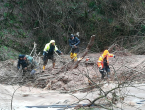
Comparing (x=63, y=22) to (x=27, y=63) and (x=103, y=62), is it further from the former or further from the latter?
(x=103, y=62)

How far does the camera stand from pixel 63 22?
18188 mm

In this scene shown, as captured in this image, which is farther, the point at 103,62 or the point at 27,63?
the point at 27,63

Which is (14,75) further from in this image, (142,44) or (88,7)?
(88,7)

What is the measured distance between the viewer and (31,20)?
60.6 feet

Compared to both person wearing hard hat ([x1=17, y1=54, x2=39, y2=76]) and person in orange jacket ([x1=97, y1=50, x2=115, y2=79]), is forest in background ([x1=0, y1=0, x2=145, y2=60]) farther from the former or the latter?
person in orange jacket ([x1=97, y1=50, x2=115, y2=79])

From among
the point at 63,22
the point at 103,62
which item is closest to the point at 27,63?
the point at 103,62

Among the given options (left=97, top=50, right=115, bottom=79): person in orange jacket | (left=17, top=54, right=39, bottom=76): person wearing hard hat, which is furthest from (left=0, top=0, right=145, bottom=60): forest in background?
(left=97, top=50, right=115, bottom=79): person in orange jacket

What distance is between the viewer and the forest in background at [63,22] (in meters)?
17.0

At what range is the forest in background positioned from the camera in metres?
17.0

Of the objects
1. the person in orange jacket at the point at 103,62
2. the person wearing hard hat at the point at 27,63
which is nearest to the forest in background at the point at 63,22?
the person wearing hard hat at the point at 27,63

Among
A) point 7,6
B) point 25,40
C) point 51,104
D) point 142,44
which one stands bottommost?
point 51,104

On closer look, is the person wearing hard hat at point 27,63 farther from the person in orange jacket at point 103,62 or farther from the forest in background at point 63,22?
the forest in background at point 63,22

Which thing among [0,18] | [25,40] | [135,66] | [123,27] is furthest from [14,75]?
[123,27]

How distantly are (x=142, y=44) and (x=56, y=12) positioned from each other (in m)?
7.49
